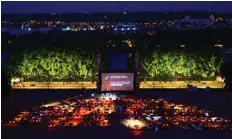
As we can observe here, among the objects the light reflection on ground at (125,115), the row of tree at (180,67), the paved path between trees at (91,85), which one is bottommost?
the light reflection on ground at (125,115)

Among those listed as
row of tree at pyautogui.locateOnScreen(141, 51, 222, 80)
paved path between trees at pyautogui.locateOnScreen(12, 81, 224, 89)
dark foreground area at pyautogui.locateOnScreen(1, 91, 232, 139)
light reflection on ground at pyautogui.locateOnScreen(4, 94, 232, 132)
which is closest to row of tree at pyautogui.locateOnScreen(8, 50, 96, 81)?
paved path between trees at pyautogui.locateOnScreen(12, 81, 224, 89)

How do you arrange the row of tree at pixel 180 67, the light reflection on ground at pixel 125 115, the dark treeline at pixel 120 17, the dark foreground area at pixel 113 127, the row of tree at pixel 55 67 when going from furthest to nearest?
the dark treeline at pixel 120 17 < the row of tree at pixel 180 67 < the row of tree at pixel 55 67 < the light reflection on ground at pixel 125 115 < the dark foreground area at pixel 113 127

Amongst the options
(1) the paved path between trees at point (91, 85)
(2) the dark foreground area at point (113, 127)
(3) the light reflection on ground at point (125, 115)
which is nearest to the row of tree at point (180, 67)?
(1) the paved path between trees at point (91, 85)

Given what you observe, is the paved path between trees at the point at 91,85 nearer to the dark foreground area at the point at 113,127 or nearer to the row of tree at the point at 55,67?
the row of tree at the point at 55,67

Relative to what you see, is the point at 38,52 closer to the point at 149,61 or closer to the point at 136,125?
the point at 149,61

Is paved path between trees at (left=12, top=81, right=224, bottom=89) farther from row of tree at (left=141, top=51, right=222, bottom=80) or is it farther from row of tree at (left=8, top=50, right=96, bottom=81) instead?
row of tree at (left=8, top=50, right=96, bottom=81)

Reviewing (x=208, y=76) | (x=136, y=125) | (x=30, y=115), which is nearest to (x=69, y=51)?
(x=208, y=76)
